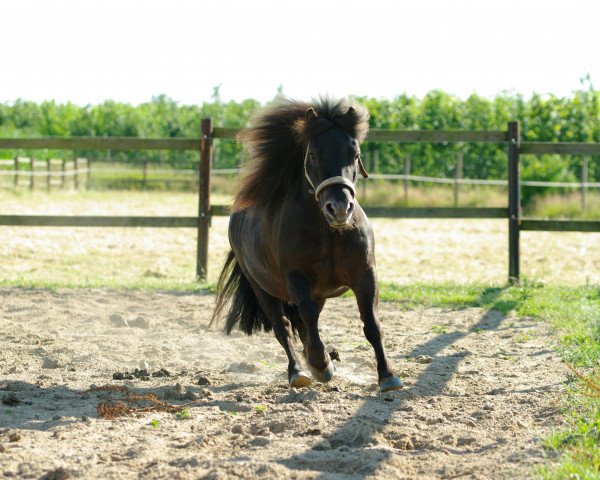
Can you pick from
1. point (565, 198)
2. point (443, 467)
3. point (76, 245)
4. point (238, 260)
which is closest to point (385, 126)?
point (565, 198)

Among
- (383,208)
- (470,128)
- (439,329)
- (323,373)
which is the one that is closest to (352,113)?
(323,373)

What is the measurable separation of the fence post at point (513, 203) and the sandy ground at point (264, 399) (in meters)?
2.05

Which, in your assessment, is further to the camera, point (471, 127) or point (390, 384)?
point (471, 127)

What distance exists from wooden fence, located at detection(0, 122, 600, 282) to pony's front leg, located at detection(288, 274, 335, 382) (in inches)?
200

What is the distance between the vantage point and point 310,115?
527 centimetres

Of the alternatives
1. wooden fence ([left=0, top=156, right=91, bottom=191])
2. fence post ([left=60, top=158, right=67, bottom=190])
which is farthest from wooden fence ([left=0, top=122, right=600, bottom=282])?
fence post ([left=60, top=158, right=67, bottom=190])

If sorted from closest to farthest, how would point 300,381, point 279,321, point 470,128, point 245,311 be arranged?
point 300,381, point 279,321, point 245,311, point 470,128

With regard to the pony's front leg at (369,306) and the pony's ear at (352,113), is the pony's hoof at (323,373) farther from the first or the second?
the pony's ear at (352,113)

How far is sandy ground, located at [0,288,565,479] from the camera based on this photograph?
372 cm

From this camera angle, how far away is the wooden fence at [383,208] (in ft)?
34.0

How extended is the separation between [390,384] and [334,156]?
1345mm

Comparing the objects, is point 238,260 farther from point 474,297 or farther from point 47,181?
point 47,181

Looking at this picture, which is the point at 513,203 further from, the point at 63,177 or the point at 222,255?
the point at 63,177

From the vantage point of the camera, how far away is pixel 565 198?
24141 mm
